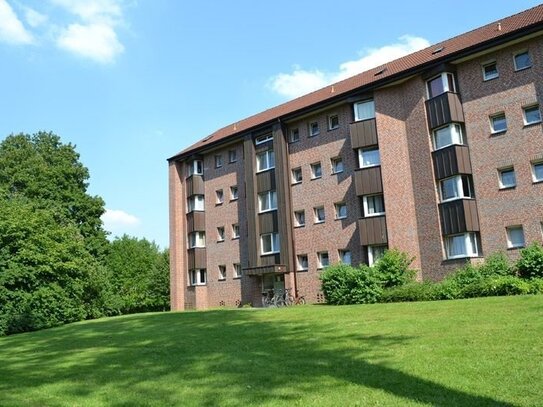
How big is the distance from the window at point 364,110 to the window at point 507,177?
26.3ft

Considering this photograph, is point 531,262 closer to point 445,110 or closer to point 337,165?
point 445,110

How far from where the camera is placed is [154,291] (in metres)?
59.5

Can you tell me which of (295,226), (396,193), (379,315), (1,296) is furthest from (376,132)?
(1,296)

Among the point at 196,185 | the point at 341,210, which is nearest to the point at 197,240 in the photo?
the point at 196,185

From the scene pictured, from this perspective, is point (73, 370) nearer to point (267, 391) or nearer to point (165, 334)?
point (267, 391)

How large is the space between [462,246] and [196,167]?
22.4 metres

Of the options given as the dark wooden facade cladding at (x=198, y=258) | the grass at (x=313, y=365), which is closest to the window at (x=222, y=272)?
the dark wooden facade cladding at (x=198, y=258)

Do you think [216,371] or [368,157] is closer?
[216,371]

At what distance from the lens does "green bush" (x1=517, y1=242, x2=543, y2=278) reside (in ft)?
77.1

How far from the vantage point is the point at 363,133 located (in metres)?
32.0

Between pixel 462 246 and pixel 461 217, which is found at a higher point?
pixel 461 217

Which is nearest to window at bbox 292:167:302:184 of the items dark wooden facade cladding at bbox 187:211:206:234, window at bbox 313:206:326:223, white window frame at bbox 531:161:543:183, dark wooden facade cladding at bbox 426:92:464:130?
window at bbox 313:206:326:223

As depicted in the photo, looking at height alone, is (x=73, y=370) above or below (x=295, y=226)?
below

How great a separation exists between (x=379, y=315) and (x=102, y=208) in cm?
3622
